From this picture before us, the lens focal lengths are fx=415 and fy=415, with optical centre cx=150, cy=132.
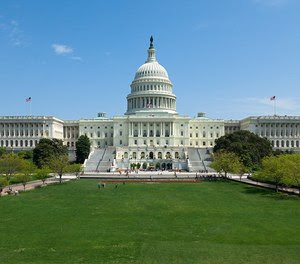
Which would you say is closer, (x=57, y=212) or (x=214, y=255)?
(x=214, y=255)

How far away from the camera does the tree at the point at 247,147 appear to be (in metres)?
93.2

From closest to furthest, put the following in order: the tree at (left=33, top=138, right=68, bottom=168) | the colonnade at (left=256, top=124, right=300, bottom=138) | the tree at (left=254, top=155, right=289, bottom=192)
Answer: the tree at (left=254, top=155, right=289, bottom=192)
the tree at (left=33, top=138, right=68, bottom=168)
the colonnade at (left=256, top=124, right=300, bottom=138)

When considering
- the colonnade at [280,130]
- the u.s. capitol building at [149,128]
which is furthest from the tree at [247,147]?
the colonnade at [280,130]

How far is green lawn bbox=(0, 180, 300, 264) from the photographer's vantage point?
22250 millimetres

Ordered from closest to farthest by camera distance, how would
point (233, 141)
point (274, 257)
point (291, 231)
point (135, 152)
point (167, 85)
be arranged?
point (274, 257) → point (291, 231) → point (233, 141) → point (135, 152) → point (167, 85)

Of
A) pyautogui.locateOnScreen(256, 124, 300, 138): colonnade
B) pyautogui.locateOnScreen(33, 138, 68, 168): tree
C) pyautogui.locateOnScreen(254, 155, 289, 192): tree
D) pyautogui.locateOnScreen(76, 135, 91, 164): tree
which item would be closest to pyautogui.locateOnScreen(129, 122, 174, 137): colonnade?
pyautogui.locateOnScreen(76, 135, 91, 164): tree

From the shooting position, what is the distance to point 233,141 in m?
102

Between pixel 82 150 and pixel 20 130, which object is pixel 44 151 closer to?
pixel 82 150

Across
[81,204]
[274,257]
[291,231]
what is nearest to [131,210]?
[81,204]

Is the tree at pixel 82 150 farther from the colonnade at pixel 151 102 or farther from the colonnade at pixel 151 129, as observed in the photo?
the colonnade at pixel 151 102

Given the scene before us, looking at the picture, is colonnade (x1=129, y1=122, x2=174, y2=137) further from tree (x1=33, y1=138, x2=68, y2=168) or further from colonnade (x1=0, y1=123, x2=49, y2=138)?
tree (x1=33, y1=138, x2=68, y2=168)

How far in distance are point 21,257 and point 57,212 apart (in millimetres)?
14184

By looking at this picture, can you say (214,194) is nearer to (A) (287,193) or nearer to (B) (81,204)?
(A) (287,193)

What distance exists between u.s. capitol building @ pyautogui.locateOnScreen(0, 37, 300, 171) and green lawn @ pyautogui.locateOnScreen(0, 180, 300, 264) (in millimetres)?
81343
